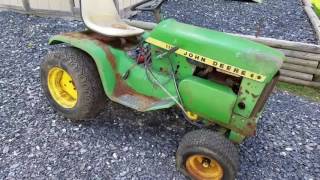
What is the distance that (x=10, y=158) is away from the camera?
2480mm

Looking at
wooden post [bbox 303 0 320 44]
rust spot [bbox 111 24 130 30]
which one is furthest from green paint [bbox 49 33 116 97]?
wooden post [bbox 303 0 320 44]

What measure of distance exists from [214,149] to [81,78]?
1136 mm

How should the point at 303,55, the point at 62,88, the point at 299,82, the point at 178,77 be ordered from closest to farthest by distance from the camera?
the point at 178,77, the point at 62,88, the point at 303,55, the point at 299,82

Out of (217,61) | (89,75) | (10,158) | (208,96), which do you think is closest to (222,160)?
(208,96)

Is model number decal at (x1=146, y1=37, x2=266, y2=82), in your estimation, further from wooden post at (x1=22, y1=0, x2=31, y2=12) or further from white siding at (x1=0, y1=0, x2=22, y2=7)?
white siding at (x1=0, y1=0, x2=22, y2=7)

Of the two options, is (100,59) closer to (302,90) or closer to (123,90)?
(123,90)

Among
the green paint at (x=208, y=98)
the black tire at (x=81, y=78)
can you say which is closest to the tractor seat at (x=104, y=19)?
the black tire at (x=81, y=78)

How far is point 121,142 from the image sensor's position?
8.67 feet

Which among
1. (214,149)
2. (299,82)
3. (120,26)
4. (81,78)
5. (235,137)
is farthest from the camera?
(299,82)

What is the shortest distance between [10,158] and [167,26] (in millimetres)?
1481

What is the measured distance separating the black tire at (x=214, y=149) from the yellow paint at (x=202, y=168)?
0.26 feet

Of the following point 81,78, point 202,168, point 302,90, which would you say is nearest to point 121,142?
point 81,78

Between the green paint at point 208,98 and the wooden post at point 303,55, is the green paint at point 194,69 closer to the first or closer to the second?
the green paint at point 208,98

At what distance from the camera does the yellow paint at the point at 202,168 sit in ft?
7.33
